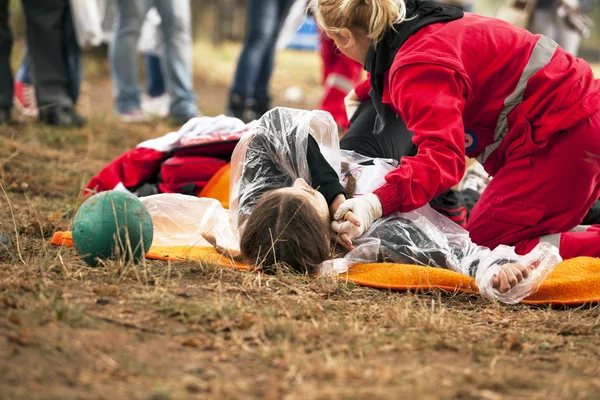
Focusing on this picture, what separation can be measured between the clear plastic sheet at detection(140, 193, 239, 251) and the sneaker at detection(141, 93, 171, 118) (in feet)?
11.6

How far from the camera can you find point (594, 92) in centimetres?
310

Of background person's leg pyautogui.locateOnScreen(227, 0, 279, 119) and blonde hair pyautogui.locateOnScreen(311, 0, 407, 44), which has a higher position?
blonde hair pyautogui.locateOnScreen(311, 0, 407, 44)

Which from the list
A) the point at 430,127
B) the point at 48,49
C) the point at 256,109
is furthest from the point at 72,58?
the point at 430,127

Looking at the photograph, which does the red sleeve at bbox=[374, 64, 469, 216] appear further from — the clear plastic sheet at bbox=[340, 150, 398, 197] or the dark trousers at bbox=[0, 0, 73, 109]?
the dark trousers at bbox=[0, 0, 73, 109]

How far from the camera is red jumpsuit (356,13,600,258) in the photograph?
2715mm

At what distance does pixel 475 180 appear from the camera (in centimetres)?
414

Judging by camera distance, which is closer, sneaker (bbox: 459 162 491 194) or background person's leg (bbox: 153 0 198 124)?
sneaker (bbox: 459 162 491 194)

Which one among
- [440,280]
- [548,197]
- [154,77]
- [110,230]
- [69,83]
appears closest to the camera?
[110,230]

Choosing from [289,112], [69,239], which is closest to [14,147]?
[69,239]

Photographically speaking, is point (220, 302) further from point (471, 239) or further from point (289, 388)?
point (471, 239)

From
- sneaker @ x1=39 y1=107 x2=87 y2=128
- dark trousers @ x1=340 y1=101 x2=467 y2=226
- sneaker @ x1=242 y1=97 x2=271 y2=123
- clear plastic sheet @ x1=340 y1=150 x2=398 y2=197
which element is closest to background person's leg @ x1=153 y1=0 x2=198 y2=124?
sneaker @ x1=242 y1=97 x2=271 y2=123

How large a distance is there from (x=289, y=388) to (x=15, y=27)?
9242 millimetres

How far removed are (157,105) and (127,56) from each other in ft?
3.38

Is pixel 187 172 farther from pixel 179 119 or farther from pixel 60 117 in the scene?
pixel 179 119
